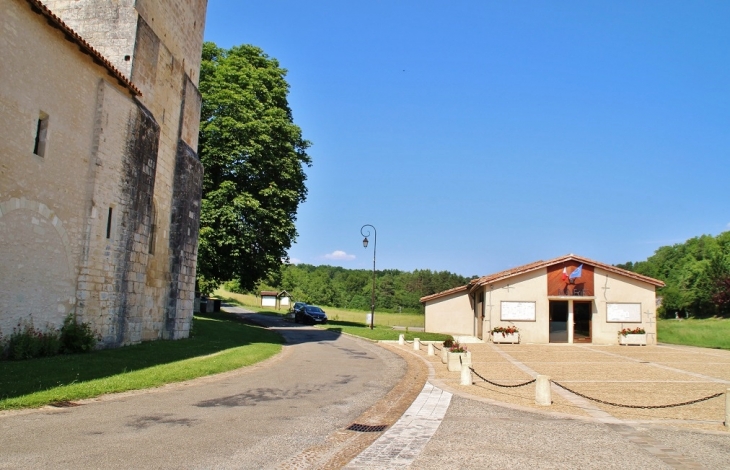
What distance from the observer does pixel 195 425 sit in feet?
22.6

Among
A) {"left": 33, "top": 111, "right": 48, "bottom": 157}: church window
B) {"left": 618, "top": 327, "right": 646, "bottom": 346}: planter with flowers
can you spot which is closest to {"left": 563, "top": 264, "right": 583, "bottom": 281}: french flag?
{"left": 618, "top": 327, "right": 646, "bottom": 346}: planter with flowers

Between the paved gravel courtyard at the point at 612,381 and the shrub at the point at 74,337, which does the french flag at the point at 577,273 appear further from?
the shrub at the point at 74,337

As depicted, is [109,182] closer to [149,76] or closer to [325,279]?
[149,76]

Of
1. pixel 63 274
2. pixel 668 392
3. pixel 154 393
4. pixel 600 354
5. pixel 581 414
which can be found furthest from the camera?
pixel 600 354

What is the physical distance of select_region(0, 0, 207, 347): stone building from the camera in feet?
35.5

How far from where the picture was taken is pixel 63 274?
1223cm

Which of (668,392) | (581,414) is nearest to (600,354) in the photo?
(668,392)

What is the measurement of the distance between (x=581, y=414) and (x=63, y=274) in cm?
1138

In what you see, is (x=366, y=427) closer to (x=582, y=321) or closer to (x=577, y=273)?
(x=577, y=273)

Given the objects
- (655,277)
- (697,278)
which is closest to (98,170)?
(697,278)

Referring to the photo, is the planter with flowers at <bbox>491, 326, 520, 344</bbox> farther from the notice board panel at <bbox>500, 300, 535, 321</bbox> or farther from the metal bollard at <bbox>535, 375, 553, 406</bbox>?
the metal bollard at <bbox>535, 375, 553, 406</bbox>

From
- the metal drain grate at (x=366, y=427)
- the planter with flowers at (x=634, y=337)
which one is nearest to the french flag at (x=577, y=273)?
the planter with flowers at (x=634, y=337)

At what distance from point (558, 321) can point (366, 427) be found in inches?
942

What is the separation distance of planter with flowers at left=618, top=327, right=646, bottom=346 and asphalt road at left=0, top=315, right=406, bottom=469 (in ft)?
65.4
